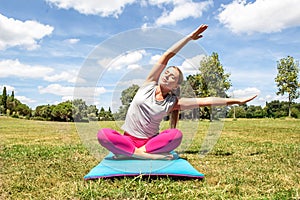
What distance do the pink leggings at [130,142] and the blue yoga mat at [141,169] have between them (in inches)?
6.1

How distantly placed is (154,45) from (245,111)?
109 feet

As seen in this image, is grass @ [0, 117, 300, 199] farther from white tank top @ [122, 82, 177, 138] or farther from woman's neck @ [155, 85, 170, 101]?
woman's neck @ [155, 85, 170, 101]

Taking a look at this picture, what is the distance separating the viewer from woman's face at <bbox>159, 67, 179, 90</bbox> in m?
4.15

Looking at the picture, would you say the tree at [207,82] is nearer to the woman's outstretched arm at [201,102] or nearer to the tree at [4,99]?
the woman's outstretched arm at [201,102]

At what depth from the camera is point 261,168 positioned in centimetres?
433

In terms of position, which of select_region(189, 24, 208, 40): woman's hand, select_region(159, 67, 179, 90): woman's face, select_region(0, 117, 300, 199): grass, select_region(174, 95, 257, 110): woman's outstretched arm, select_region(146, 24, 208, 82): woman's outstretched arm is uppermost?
select_region(189, 24, 208, 40): woman's hand

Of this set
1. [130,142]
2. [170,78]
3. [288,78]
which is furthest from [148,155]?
[288,78]

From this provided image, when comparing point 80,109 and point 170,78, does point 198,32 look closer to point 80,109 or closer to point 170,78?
point 170,78

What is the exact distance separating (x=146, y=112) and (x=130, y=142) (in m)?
0.46

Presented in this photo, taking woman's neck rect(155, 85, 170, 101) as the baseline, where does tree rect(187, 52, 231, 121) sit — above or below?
above

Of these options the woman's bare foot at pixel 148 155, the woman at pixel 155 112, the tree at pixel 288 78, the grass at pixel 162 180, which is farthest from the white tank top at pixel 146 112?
the tree at pixel 288 78

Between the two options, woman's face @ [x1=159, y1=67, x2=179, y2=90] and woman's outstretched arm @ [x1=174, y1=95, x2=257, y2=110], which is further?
woman's outstretched arm @ [x1=174, y1=95, x2=257, y2=110]

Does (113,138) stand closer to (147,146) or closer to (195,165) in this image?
(147,146)

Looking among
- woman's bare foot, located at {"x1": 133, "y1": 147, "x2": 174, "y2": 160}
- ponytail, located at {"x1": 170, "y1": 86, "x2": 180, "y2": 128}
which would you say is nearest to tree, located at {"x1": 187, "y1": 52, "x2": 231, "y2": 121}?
ponytail, located at {"x1": 170, "y1": 86, "x2": 180, "y2": 128}
